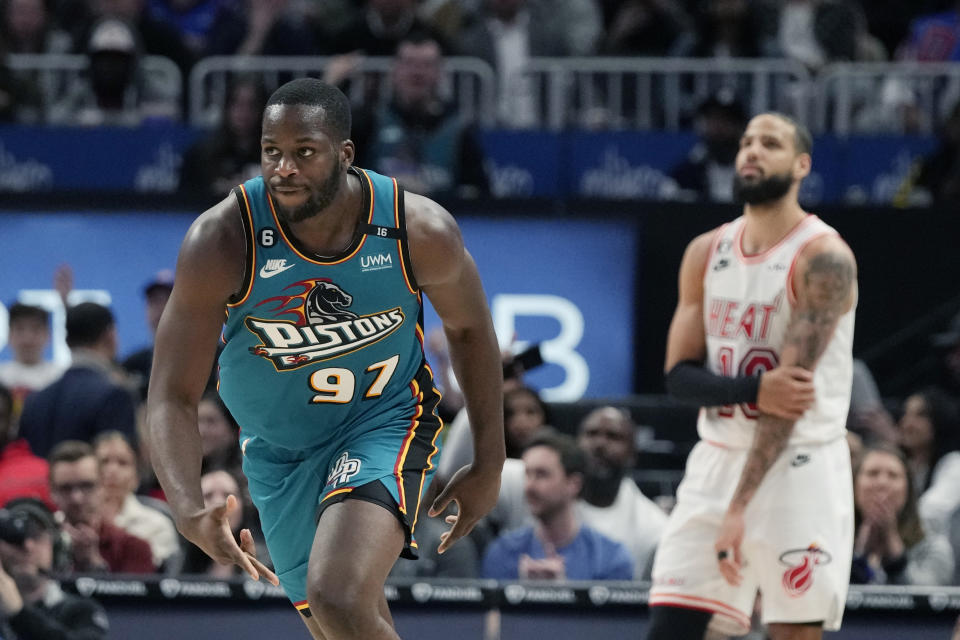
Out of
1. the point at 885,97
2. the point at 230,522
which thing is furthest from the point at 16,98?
the point at 885,97

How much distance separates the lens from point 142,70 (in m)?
11.9

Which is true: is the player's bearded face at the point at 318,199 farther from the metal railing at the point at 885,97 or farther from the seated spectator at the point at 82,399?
the metal railing at the point at 885,97

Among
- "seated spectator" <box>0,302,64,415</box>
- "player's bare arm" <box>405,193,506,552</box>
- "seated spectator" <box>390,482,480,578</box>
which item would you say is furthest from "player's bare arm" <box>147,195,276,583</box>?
"seated spectator" <box>0,302,64,415</box>

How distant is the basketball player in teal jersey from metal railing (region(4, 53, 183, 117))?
7283 mm

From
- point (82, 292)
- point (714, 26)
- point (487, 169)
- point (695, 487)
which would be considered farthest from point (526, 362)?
point (714, 26)

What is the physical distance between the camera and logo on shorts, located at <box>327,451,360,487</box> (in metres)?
4.78

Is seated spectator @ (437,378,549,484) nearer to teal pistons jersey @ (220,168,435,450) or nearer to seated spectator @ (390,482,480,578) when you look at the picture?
seated spectator @ (390,482,480,578)

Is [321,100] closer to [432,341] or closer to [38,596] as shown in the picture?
[38,596]

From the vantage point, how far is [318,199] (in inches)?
179

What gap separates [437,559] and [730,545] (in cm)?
209

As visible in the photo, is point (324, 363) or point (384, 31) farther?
point (384, 31)

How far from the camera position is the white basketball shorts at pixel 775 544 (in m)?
5.79

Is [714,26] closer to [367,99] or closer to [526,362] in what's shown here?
[367,99]

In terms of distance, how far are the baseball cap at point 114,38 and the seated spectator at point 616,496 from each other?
16.1 feet
